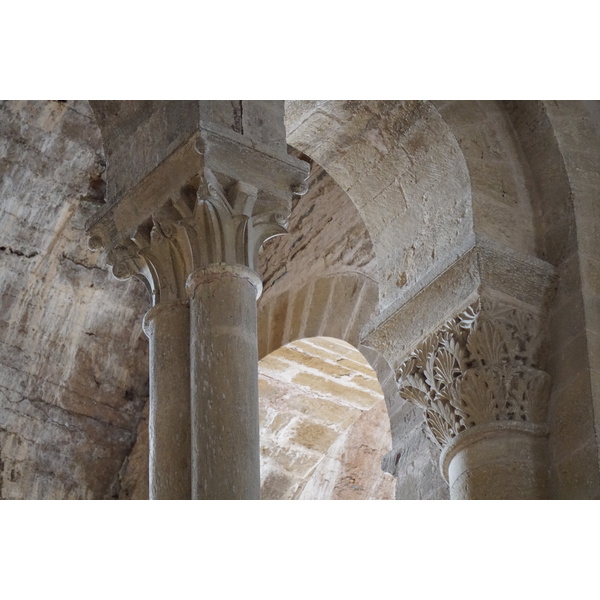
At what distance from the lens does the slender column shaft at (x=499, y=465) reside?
197 inches

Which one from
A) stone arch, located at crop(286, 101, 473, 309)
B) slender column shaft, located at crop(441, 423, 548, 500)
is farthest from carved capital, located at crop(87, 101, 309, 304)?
slender column shaft, located at crop(441, 423, 548, 500)

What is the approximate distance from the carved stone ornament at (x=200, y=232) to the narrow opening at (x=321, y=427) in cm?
310

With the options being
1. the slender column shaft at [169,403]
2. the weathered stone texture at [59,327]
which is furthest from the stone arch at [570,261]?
the weathered stone texture at [59,327]

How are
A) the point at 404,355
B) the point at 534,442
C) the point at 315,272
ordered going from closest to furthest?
the point at 534,442 → the point at 404,355 → the point at 315,272

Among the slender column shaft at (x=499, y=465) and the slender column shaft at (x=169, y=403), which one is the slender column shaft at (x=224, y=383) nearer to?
the slender column shaft at (x=169, y=403)

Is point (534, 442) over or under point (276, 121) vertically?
under

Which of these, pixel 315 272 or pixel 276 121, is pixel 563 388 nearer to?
pixel 276 121

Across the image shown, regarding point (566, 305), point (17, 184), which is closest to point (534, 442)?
point (566, 305)

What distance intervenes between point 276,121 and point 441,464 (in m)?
1.41

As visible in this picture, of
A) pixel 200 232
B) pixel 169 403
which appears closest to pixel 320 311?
pixel 200 232

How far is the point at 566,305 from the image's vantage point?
530cm

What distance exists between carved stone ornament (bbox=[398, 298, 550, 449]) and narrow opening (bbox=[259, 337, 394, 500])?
2.79 metres

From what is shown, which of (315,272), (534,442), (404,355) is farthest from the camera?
(315,272)

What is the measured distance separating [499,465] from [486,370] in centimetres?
35
